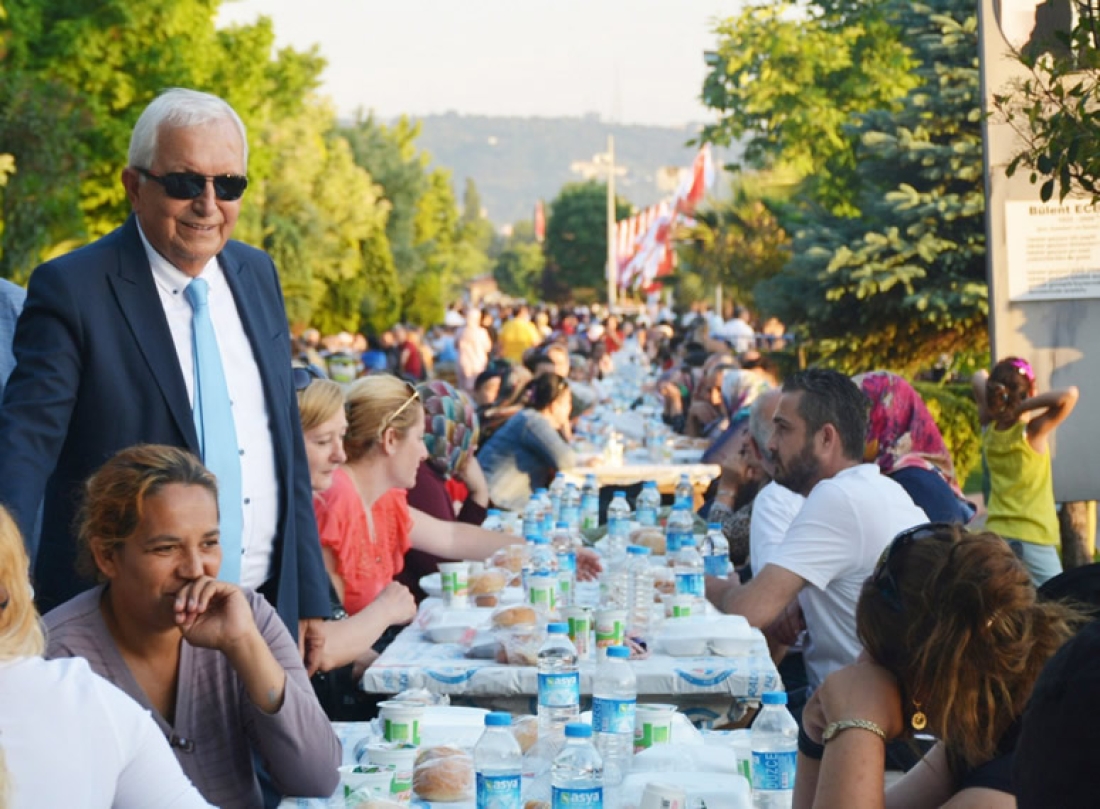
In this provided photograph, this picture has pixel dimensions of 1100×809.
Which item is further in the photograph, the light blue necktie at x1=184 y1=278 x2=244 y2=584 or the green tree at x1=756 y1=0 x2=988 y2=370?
the green tree at x1=756 y1=0 x2=988 y2=370

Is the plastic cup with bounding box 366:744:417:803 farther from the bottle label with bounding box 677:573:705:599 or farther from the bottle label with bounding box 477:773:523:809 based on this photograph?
the bottle label with bounding box 677:573:705:599

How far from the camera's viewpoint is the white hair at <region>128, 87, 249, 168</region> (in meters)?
3.93

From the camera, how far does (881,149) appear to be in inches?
633

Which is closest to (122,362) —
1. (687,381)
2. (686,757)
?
(686,757)

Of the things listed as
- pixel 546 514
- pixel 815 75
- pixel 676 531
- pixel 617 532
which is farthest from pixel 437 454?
pixel 815 75

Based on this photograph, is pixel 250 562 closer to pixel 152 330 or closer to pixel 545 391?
pixel 152 330

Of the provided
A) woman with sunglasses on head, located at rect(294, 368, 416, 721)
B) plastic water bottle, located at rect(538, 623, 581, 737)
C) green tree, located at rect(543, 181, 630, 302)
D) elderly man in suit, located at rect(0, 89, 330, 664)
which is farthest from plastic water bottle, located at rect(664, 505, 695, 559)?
green tree, located at rect(543, 181, 630, 302)

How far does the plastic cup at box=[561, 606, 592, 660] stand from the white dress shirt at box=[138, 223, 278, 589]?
4.31ft

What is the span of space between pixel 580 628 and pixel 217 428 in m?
1.69

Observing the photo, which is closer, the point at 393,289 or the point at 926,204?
the point at 926,204

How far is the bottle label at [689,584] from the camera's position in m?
6.16

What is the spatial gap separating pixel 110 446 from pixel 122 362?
21 cm

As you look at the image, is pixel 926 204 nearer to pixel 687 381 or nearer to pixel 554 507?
pixel 687 381

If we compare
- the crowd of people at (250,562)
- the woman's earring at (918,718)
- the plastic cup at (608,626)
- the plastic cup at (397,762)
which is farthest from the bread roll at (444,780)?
the plastic cup at (608,626)
